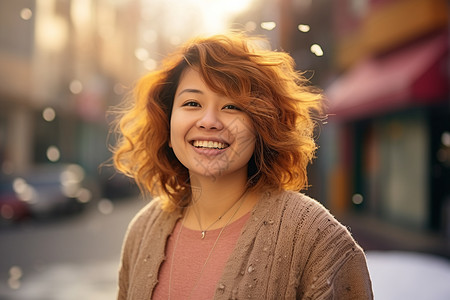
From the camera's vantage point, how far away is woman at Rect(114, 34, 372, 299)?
1.46 meters

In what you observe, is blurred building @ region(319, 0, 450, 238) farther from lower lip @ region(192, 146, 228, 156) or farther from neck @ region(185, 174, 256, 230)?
lower lip @ region(192, 146, 228, 156)

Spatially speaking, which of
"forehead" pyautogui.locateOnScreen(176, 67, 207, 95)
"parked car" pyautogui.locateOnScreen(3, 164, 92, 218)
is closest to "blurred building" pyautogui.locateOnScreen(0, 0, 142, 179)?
"parked car" pyautogui.locateOnScreen(3, 164, 92, 218)

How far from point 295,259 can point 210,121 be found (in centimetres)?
47

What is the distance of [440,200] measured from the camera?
28.6 ft

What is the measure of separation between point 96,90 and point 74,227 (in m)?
15.5

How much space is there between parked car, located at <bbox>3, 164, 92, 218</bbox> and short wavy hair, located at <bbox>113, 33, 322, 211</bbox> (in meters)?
10.3

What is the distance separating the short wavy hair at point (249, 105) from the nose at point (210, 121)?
0.07 metres

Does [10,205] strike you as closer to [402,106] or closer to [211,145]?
[402,106]

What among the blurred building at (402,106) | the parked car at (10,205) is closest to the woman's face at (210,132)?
the blurred building at (402,106)

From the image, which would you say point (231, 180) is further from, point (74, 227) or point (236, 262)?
point (74, 227)

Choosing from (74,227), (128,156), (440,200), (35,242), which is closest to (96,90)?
(74,227)

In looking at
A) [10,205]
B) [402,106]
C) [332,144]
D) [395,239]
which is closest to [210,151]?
[395,239]

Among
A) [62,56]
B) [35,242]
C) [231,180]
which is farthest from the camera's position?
[62,56]

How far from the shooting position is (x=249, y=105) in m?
1.57
